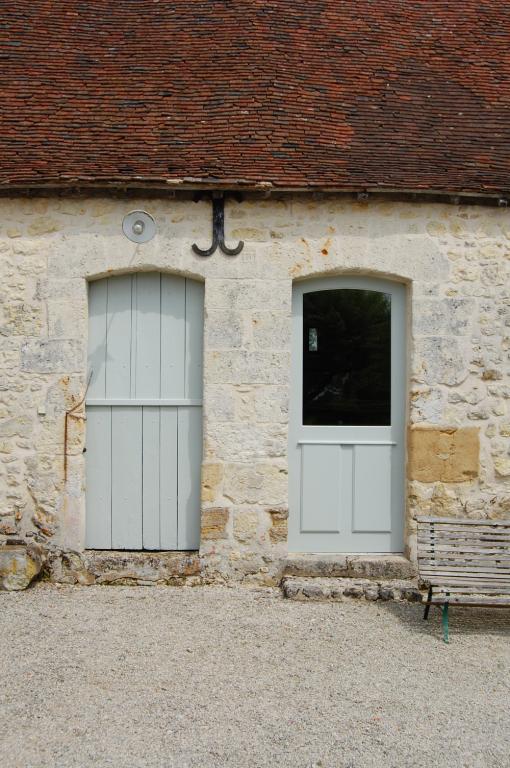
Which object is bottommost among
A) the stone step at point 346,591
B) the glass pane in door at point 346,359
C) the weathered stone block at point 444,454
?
the stone step at point 346,591

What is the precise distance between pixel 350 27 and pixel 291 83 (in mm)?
1364

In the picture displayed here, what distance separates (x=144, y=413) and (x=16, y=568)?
1.55 metres

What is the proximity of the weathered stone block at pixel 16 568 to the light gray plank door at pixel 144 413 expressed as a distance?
0.61 metres

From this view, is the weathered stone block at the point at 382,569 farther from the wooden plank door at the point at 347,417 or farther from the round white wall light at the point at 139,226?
the round white wall light at the point at 139,226

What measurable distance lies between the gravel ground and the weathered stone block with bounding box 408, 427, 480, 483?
3.52ft

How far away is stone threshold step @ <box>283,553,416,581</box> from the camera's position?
19.3 feet

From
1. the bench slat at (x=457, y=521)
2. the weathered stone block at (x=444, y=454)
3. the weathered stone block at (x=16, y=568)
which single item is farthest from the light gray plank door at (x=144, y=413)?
the bench slat at (x=457, y=521)

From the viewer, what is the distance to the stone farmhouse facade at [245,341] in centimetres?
587

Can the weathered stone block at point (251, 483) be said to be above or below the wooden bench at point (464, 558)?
above

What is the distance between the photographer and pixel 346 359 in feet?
20.3

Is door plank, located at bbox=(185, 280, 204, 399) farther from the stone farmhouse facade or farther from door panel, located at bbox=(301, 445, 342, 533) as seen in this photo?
door panel, located at bbox=(301, 445, 342, 533)

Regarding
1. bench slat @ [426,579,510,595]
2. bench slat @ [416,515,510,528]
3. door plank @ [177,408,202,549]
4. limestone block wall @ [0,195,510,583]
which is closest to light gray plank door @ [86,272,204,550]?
door plank @ [177,408,202,549]

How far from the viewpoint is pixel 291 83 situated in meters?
6.60

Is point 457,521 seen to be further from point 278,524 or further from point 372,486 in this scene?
point 278,524
